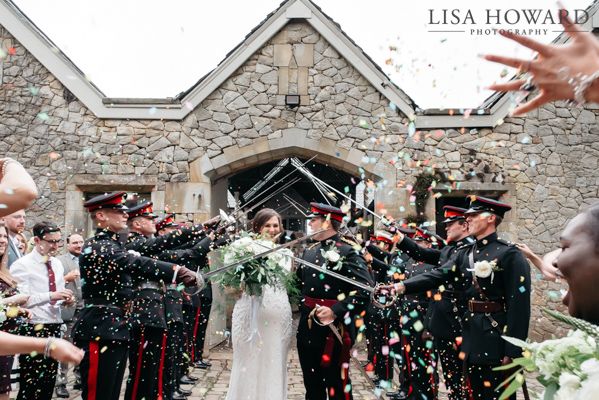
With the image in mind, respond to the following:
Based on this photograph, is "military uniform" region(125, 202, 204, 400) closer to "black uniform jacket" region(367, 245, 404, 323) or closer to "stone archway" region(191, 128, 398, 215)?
"black uniform jacket" region(367, 245, 404, 323)

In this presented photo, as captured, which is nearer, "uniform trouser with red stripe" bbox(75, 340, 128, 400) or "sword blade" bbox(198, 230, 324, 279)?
"uniform trouser with red stripe" bbox(75, 340, 128, 400)

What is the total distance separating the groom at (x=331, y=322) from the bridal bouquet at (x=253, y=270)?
40 cm

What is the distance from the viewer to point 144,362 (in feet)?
22.0

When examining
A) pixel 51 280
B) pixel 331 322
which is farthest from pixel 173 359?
pixel 331 322

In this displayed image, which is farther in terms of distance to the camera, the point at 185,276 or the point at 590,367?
the point at 185,276

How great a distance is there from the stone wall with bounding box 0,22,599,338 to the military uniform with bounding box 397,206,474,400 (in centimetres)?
450

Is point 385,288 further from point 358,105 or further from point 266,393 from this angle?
point 358,105

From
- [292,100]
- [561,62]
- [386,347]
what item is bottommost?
[386,347]

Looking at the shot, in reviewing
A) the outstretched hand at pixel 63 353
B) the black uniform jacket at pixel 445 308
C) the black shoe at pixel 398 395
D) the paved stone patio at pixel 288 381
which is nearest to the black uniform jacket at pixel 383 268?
the paved stone patio at pixel 288 381

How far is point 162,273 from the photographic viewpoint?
6.05 m

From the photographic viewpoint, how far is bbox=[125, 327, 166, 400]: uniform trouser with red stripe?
21.7 feet

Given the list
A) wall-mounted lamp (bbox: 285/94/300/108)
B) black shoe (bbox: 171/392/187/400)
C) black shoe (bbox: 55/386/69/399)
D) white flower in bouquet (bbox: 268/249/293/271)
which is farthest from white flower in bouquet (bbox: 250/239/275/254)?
wall-mounted lamp (bbox: 285/94/300/108)

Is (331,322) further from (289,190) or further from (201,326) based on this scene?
(289,190)

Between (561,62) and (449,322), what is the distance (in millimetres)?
5535
